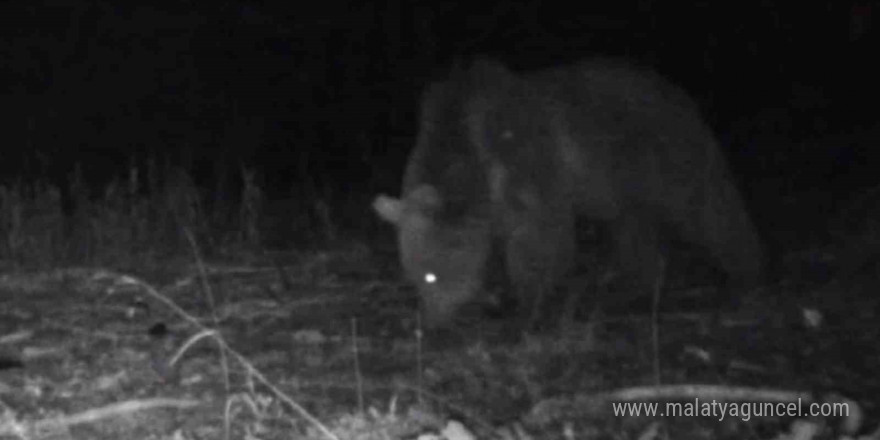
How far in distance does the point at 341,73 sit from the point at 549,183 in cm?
1345

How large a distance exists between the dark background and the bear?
542 cm

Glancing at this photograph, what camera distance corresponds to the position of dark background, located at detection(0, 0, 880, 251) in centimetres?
1696

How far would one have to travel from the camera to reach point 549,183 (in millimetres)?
8625

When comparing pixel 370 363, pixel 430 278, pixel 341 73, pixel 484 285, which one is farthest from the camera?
pixel 341 73

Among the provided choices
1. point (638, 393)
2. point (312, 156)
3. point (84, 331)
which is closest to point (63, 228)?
point (84, 331)

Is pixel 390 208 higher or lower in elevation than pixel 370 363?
higher

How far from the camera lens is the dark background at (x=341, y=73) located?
16958mm

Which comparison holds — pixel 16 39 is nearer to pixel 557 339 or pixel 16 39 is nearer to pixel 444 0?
pixel 444 0

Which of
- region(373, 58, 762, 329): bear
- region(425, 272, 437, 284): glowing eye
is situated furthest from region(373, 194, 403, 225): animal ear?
region(425, 272, 437, 284): glowing eye

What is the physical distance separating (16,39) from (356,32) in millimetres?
5856

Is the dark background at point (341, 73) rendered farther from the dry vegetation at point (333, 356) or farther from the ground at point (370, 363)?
the ground at point (370, 363)

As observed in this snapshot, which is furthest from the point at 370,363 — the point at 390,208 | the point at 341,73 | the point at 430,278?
the point at 341,73

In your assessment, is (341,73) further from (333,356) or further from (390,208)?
(333,356)

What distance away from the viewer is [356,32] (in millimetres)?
22625
